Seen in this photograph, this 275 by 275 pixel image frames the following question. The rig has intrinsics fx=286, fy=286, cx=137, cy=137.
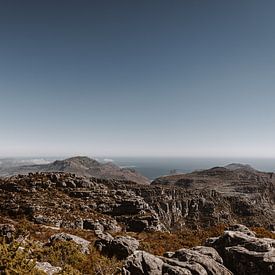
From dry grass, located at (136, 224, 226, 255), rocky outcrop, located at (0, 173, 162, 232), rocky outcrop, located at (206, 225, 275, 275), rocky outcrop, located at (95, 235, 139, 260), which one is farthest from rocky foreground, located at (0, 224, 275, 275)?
rocky outcrop, located at (0, 173, 162, 232)

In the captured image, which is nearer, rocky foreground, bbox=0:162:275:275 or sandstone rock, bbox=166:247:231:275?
sandstone rock, bbox=166:247:231:275

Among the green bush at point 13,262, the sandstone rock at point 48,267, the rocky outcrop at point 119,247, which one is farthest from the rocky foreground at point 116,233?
the green bush at point 13,262

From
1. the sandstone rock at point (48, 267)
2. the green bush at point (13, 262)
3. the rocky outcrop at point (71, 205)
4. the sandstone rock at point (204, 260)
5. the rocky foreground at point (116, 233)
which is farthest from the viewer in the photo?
the rocky outcrop at point (71, 205)

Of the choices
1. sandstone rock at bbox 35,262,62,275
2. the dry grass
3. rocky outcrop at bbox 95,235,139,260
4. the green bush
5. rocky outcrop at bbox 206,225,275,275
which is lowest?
the dry grass

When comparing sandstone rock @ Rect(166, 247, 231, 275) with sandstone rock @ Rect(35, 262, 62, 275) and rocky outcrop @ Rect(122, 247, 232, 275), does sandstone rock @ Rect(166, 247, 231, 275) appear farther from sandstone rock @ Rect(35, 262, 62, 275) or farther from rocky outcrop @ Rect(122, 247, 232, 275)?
sandstone rock @ Rect(35, 262, 62, 275)

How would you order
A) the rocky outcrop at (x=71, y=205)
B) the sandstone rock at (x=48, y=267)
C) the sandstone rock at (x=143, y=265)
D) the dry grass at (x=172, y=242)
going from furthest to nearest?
the rocky outcrop at (x=71, y=205) → the dry grass at (x=172, y=242) → the sandstone rock at (x=48, y=267) → the sandstone rock at (x=143, y=265)

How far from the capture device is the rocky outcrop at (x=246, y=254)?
28484 mm

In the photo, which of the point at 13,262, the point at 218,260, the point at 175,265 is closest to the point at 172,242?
the point at 218,260

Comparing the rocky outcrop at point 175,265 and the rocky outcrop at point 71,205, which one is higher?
the rocky outcrop at point 175,265

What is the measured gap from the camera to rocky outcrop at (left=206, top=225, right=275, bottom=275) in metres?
28.5

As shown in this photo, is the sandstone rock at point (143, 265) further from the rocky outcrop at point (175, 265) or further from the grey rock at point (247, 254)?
the grey rock at point (247, 254)

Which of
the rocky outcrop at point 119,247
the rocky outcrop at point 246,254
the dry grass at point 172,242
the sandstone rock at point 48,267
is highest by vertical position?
the rocky outcrop at point 246,254

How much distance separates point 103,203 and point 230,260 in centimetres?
9312

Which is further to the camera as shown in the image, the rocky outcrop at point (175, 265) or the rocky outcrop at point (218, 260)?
the rocky outcrop at point (218, 260)
